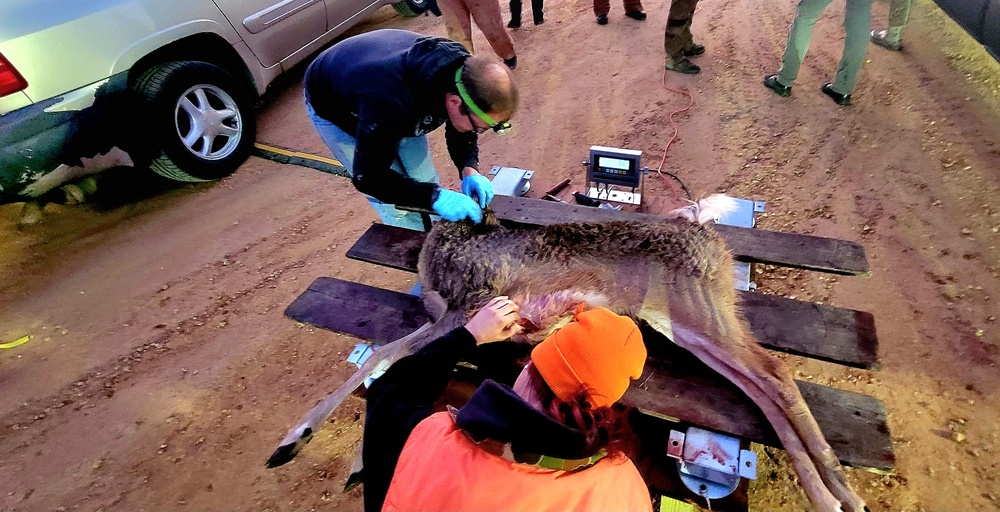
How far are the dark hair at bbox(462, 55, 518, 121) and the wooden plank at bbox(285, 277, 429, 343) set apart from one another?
1195 millimetres

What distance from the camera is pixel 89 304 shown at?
158 inches

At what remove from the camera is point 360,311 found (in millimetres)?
2930

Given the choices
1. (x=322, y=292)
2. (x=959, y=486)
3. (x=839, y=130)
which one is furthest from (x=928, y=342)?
(x=322, y=292)

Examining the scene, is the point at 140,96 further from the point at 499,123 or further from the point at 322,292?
the point at 499,123

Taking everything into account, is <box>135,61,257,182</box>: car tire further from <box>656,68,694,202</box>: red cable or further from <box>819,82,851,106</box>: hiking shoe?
<box>819,82,851,106</box>: hiking shoe

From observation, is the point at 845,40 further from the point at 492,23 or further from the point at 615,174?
the point at 492,23

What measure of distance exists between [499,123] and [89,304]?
3681mm

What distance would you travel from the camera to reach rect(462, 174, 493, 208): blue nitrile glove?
317cm

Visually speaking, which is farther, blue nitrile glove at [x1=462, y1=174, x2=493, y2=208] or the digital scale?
the digital scale

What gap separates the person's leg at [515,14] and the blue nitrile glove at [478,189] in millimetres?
4806

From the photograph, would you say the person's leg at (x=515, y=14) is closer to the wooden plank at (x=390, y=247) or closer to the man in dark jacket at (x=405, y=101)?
the man in dark jacket at (x=405, y=101)

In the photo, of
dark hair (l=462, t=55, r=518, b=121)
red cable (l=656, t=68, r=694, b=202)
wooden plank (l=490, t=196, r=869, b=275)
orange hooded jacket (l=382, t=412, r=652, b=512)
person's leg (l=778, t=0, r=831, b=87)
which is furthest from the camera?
person's leg (l=778, t=0, r=831, b=87)

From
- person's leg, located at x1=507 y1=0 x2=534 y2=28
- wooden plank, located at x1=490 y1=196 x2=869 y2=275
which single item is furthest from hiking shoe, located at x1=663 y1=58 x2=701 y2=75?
wooden plank, located at x1=490 y1=196 x2=869 y2=275

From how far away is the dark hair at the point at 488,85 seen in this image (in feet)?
7.75
